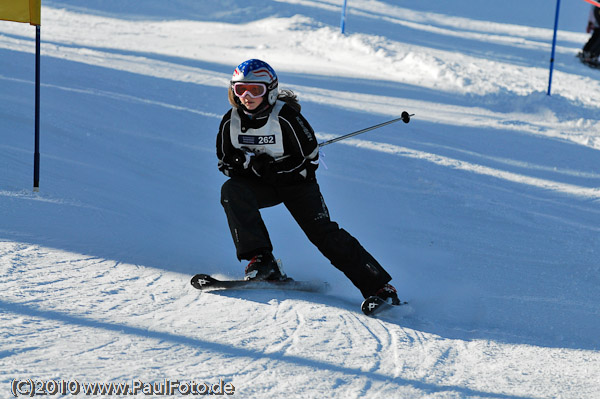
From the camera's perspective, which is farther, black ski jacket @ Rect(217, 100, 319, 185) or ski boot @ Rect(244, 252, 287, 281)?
black ski jacket @ Rect(217, 100, 319, 185)

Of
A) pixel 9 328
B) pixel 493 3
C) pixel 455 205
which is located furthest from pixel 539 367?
pixel 493 3

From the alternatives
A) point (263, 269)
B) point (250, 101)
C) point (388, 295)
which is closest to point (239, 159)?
point (250, 101)

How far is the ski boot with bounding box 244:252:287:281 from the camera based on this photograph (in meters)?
4.04

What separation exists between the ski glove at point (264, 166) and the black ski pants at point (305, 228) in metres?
0.07

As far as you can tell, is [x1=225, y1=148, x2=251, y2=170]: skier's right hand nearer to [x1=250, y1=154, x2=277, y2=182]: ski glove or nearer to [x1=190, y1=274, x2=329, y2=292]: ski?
[x1=250, y1=154, x2=277, y2=182]: ski glove

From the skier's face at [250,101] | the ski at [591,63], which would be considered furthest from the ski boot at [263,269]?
the ski at [591,63]

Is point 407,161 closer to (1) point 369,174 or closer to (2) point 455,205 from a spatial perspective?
(1) point 369,174

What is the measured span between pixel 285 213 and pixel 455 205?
5.64 feet

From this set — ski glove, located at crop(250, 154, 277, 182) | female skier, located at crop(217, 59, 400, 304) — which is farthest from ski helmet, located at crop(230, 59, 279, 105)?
ski glove, located at crop(250, 154, 277, 182)

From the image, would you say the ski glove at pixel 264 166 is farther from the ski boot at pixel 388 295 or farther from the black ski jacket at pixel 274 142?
the ski boot at pixel 388 295

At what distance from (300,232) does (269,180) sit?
136cm

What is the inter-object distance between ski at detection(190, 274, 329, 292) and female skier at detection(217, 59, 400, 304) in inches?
2.1

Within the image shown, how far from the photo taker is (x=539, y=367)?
3.26 m

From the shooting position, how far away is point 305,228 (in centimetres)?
427
